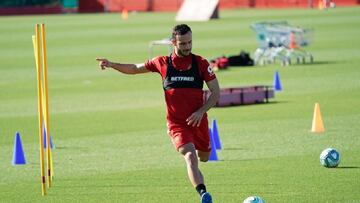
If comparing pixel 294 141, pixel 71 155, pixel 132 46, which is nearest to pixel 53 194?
pixel 71 155

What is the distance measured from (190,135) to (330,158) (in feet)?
11.1

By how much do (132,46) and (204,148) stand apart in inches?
1212

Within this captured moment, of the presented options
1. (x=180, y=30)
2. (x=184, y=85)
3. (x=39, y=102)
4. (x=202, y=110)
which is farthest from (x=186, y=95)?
(x=39, y=102)

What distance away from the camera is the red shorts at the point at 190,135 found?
11.7 metres

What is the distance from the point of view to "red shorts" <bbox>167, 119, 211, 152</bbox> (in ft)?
38.5

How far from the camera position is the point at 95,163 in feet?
A: 52.1

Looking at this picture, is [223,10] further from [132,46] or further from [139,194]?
[139,194]

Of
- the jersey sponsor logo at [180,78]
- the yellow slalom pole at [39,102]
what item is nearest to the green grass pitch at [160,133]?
the yellow slalom pole at [39,102]

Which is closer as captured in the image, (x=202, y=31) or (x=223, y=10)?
(x=202, y=31)

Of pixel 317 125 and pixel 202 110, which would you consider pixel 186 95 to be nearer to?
pixel 202 110

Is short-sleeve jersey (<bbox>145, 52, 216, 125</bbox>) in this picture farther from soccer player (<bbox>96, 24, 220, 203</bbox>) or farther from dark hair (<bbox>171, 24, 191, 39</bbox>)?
dark hair (<bbox>171, 24, 191, 39</bbox>)

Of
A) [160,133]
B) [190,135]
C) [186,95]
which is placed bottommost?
[160,133]

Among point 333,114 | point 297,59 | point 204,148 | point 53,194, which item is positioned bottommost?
point 297,59

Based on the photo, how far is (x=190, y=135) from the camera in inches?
465
